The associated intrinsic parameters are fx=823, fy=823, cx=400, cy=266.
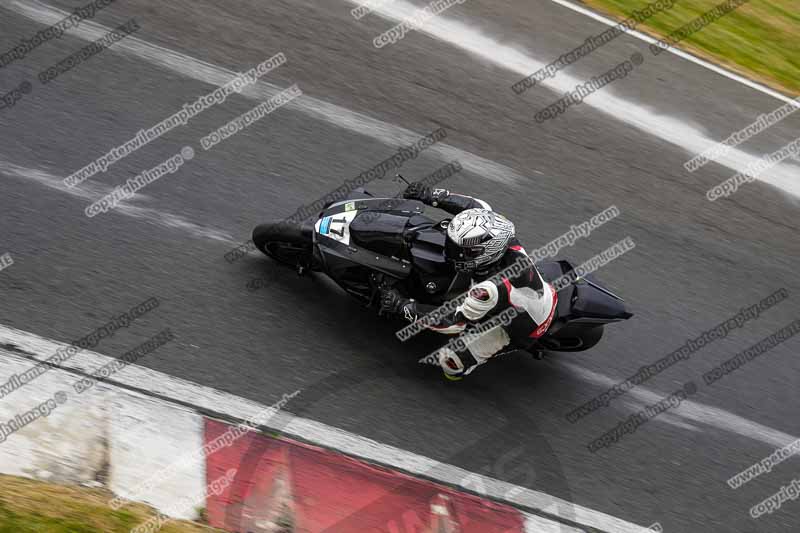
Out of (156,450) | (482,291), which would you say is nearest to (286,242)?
(482,291)

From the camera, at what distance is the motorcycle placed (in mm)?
7215

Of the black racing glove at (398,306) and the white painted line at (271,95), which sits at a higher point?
the white painted line at (271,95)

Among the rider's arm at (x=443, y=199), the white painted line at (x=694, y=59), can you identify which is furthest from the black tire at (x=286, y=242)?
the white painted line at (x=694, y=59)

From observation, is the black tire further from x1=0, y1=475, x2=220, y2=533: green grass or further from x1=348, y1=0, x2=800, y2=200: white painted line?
x1=348, y1=0, x2=800, y2=200: white painted line

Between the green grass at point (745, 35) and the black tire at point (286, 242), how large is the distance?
734 cm

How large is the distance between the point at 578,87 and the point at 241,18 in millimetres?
4581

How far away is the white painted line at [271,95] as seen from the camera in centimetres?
937

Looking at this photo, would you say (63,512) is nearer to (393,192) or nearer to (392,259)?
(392,259)

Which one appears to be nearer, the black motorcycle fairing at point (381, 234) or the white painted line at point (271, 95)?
the black motorcycle fairing at point (381, 234)

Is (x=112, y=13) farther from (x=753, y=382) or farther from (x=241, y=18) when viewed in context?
(x=753, y=382)

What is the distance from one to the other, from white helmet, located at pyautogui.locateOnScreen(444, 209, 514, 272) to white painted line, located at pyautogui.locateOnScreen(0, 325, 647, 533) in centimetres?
175

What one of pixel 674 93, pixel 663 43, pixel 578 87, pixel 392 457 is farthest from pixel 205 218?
pixel 663 43

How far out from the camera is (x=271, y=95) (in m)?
9.48

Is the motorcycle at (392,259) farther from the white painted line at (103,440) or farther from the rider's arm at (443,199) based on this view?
the white painted line at (103,440)
